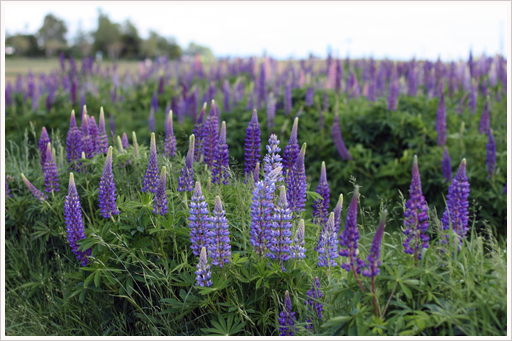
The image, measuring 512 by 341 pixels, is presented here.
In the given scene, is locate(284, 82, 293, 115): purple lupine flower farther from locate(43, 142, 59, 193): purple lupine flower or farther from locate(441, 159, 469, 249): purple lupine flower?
locate(441, 159, 469, 249): purple lupine flower

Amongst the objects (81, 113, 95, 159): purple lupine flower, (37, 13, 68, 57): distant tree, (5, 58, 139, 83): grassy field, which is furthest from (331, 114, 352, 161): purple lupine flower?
(37, 13, 68, 57): distant tree

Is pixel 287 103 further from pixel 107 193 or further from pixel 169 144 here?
pixel 107 193

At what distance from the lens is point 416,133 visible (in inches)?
258

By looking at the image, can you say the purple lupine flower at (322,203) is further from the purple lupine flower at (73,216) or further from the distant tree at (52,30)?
the distant tree at (52,30)

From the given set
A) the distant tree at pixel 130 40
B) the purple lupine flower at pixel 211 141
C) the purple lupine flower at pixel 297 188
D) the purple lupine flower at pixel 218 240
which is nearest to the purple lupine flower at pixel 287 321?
the purple lupine flower at pixel 218 240

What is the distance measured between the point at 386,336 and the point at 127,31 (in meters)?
39.5

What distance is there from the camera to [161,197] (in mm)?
3117

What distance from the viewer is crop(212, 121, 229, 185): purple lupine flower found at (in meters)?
3.80

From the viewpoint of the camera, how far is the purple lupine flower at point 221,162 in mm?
3799

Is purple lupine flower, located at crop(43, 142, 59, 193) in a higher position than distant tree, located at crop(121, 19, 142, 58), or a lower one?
lower

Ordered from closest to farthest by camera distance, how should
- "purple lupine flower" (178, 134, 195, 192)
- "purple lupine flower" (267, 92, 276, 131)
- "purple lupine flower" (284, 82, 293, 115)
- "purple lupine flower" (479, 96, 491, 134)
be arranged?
"purple lupine flower" (178, 134, 195, 192), "purple lupine flower" (479, 96, 491, 134), "purple lupine flower" (267, 92, 276, 131), "purple lupine flower" (284, 82, 293, 115)

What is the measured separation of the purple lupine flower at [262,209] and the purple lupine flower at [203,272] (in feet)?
1.03

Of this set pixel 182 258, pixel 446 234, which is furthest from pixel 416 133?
pixel 182 258

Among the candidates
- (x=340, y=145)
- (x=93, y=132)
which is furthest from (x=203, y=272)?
(x=340, y=145)
